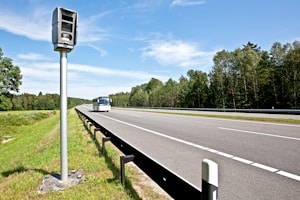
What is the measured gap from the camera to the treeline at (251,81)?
41.7 metres

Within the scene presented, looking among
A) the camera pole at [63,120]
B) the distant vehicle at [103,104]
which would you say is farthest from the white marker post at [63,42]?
the distant vehicle at [103,104]

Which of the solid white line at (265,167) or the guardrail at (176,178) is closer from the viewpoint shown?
the guardrail at (176,178)

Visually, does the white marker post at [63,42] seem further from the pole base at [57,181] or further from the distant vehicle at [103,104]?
the distant vehicle at [103,104]

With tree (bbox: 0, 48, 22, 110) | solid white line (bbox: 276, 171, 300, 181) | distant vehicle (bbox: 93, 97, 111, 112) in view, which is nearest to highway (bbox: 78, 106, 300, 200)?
solid white line (bbox: 276, 171, 300, 181)

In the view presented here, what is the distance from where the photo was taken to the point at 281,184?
4863 millimetres

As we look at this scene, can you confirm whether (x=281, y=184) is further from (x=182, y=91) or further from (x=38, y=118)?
(x=182, y=91)

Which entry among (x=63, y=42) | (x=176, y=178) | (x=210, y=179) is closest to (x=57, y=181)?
(x=63, y=42)

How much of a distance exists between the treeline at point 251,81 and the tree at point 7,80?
49273 mm

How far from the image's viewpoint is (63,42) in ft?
17.5

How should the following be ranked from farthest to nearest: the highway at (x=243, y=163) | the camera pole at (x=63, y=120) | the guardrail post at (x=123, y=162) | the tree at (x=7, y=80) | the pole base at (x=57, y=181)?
the tree at (x=7, y=80), the camera pole at (x=63, y=120), the pole base at (x=57, y=181), the guardrail post at (x=123, y=162), the highway at (x=243, y=163)

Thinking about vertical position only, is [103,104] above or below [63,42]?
below

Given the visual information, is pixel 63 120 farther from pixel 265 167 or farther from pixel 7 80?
pixel 7 80

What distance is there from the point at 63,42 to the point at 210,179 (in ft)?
14.3

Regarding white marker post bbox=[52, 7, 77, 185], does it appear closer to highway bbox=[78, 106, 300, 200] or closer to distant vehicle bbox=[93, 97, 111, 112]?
highway bbox=[78, 106, 300, 200]
